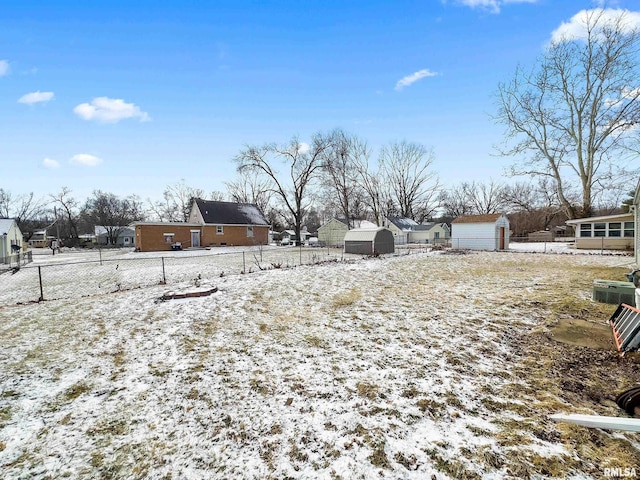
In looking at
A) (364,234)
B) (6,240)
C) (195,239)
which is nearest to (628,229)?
(364,234)

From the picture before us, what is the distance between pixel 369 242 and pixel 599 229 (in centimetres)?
1760

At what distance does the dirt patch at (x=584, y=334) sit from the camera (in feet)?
16.3

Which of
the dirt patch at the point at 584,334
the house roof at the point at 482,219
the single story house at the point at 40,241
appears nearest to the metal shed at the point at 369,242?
the house roof at the point at 482,219

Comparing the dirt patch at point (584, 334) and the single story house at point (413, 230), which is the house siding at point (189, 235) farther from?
the dirt patch at point (584, 334)

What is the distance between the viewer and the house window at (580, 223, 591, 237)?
23000 mm

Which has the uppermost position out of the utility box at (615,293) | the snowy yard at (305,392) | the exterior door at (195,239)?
the exterior door at (195,239)

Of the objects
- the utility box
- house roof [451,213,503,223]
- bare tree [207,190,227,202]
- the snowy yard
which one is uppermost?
bare tree [207,190,227,202]

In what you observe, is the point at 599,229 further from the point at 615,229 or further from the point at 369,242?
the point at 369,242

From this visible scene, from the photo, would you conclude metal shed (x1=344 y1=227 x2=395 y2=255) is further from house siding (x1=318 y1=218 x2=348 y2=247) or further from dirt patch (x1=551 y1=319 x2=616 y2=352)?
house siding (x1=318 y1=218 x2=348 y2=247)

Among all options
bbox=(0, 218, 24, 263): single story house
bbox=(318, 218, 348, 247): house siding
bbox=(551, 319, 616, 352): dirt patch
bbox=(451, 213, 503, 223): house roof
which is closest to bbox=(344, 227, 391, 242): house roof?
bbox=(451, 213, 503, 223): house roof

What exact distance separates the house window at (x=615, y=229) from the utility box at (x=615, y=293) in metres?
20.0

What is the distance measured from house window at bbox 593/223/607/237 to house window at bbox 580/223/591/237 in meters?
0.34

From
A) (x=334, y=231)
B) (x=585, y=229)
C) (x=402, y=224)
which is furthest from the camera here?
(x=402, y=224)

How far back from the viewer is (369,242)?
2081 cm
